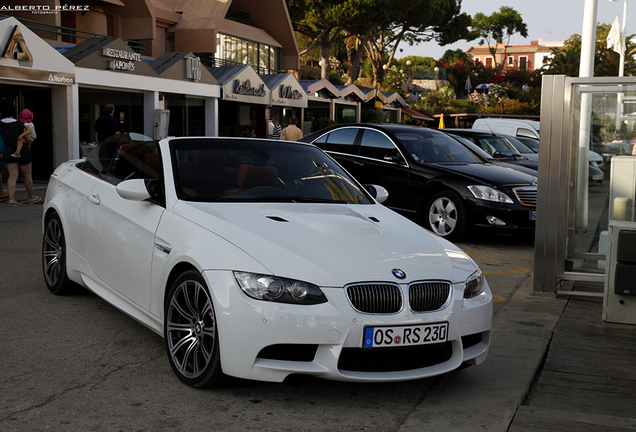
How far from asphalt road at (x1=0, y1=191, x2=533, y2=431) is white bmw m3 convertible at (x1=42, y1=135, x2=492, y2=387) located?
205 mm

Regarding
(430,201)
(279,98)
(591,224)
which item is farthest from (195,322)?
(279,98)

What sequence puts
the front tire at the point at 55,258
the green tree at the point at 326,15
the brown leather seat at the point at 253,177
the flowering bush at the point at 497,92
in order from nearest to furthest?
the brown leather seat at the point at 253,177 → the front tire at the point at 55,258 → the green tree at the point at 326,15 → the flowering bush at the point at 497,92

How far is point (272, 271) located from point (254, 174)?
1420 millimetres

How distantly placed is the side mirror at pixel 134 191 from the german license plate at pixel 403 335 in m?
1.79

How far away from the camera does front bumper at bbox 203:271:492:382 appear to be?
3.35 m

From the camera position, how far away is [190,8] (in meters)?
32.1

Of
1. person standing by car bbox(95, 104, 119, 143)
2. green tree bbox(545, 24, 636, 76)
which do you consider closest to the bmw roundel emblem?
person standing by car bbox(95, 104, 119, 143)

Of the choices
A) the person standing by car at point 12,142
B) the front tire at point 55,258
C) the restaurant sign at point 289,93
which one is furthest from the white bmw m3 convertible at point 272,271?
the restaurant sign at point 289,93

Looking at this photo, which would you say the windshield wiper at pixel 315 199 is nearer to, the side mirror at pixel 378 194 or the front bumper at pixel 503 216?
the side mirror at pixel 378 194

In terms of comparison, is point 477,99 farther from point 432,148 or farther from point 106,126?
point 432,148

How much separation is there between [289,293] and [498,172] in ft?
22.9

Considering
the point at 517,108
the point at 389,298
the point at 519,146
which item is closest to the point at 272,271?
the point at 389,298

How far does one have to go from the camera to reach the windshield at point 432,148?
10.2 m

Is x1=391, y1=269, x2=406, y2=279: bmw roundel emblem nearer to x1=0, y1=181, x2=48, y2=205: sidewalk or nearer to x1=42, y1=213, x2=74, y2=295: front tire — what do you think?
x1=42, y1=213, x2=74, y2=295: front tire
